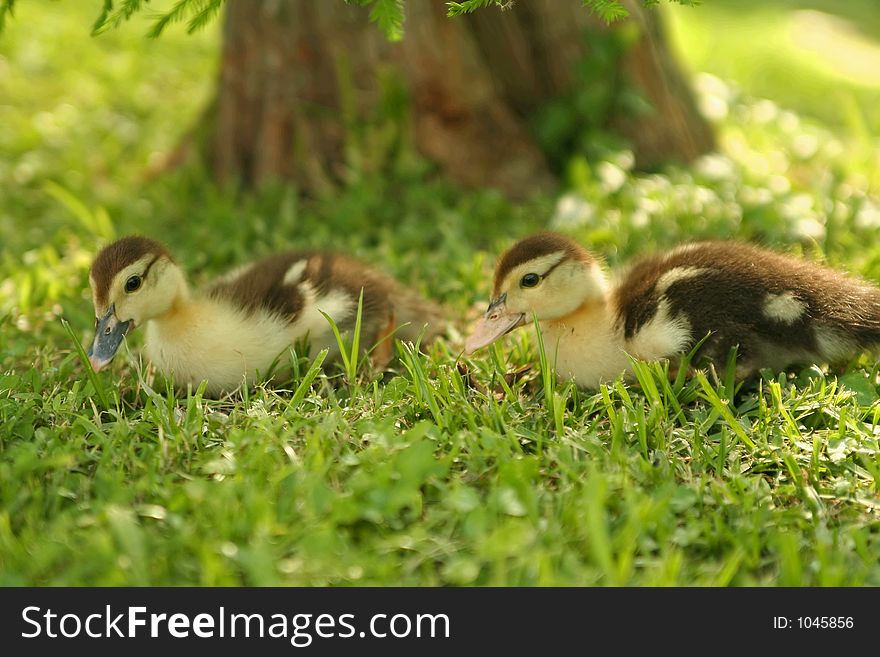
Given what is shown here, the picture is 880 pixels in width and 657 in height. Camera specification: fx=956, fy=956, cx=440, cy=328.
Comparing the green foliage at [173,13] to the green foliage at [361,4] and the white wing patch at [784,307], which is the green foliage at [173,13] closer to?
the green foliage at [361,4]

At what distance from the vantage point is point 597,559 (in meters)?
2.59

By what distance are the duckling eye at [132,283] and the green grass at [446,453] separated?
0.99 feet

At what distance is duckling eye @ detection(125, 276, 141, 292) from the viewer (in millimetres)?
3768

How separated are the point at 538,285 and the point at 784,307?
92cm

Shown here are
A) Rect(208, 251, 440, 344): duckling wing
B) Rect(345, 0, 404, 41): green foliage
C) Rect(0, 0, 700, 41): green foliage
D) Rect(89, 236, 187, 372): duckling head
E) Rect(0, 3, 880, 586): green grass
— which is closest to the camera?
Rect(0, 3, 880, 586): green grass

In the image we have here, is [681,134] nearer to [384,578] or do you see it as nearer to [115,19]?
[115,19]

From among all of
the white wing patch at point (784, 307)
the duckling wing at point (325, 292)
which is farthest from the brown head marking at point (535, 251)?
the white wing patch at point (784, 307)

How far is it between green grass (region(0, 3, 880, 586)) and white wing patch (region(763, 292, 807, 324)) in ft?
0.87

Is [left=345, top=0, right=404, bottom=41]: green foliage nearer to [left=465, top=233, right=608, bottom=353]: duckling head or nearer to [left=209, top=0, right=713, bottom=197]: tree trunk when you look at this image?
[left=465, top=233, right=608, bottom=353]: duckling head

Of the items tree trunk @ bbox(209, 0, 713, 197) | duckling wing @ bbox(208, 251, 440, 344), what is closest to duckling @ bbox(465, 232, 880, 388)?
duckling wing @ bbox(208, 251, 440, 344)

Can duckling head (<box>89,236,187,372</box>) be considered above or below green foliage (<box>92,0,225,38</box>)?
below

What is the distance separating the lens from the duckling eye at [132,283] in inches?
148

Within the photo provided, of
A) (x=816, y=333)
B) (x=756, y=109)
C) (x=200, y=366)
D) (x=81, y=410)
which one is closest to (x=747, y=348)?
(x=816, y=333)

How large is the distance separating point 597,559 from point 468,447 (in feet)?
2.27
